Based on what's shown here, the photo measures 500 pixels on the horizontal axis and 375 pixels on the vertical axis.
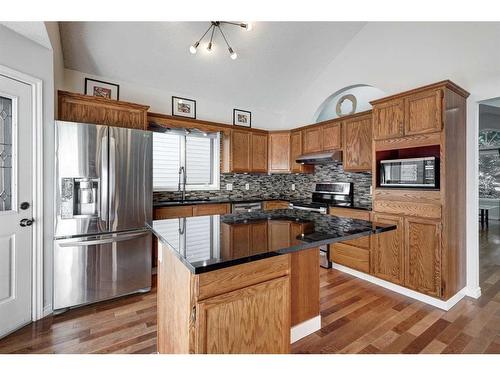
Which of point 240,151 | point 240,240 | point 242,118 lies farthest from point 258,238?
point 242,118

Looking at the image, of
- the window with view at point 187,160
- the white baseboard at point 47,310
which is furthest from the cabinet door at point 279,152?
the white baseboard at point 47,310

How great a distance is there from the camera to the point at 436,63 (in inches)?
118

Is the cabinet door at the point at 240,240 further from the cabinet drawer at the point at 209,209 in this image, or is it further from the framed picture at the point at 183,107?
the framed picture at the point at 183,107

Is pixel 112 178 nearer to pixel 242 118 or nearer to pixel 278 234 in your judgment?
pixel 278 234

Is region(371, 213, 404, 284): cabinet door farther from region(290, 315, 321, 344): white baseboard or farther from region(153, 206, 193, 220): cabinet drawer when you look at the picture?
region(153, 206, 193, 220): cabinet drawer

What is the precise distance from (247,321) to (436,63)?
3603 millimetres

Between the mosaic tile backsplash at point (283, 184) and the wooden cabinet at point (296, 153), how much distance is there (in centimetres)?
20

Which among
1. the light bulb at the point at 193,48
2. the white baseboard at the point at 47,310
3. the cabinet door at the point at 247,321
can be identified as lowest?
the white baseboard at the point at 47,310

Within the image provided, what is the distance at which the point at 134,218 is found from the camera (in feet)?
8.96

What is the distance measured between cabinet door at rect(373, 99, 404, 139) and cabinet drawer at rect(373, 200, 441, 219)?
758 mm

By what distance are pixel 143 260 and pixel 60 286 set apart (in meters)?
0.75

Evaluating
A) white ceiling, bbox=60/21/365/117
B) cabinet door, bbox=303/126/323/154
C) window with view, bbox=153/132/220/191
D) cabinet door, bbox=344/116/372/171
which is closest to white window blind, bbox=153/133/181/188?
window with view, bbox=153/132/220/191

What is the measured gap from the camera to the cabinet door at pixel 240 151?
4.29m

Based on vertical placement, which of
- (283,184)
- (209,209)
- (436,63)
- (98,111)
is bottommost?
(209,209)
